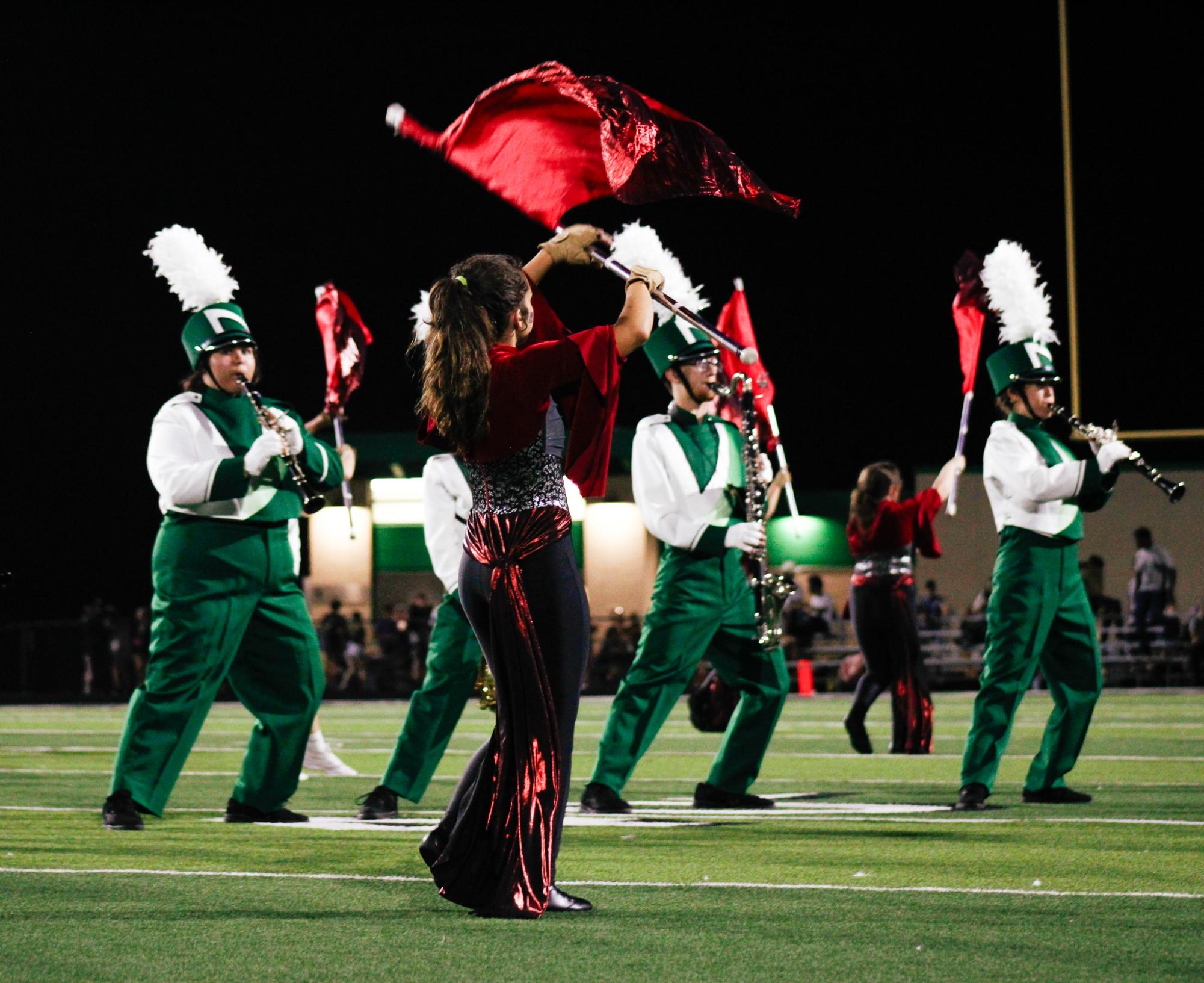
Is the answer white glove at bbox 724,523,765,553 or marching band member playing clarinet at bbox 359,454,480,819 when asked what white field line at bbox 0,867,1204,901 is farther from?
white glove at bbox 724,523,765,553

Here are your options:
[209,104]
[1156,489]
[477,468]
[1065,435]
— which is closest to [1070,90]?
[1065,435]

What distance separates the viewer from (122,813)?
6.88m

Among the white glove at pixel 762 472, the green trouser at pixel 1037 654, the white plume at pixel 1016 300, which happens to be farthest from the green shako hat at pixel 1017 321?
the white glove at pixel 762 472

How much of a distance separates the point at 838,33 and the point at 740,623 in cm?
1708

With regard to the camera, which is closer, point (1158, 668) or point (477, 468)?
point (477, 468)

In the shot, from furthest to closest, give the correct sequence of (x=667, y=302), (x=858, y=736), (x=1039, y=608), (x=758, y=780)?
(x=858, y=736), (x=758, y=780), (x=1039, y=608), (x=667, y=302)

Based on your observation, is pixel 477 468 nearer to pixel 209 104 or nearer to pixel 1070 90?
pixel 1070 90

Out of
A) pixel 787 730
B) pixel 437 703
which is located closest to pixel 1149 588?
pixel 787 730

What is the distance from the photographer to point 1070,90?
18.8 m

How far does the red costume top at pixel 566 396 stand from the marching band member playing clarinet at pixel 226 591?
7.68 ft

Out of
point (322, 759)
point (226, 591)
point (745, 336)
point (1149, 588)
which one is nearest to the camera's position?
point (226, 591)

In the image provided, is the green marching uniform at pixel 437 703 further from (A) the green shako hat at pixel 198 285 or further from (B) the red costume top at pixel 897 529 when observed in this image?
(B) the red costume top at pixel 897 529

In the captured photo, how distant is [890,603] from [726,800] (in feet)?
13.0

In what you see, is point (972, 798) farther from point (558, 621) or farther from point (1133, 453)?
point (558, 621)
